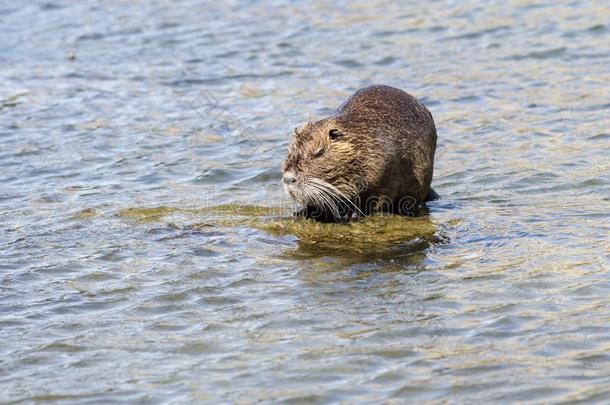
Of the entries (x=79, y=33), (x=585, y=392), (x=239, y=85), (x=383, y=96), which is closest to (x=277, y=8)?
(x=79, y=33)

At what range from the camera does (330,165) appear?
26.7ft

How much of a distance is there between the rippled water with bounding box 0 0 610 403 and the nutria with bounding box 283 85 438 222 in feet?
0.74

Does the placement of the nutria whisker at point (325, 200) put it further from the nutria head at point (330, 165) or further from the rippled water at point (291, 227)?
the rippled water at point (291, 227)

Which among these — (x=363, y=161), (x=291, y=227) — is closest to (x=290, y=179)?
(x=291, y=227)

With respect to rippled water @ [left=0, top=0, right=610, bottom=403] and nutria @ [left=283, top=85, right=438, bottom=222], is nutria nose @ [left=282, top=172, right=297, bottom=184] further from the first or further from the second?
rippled water @ [left=0, top=0, right=610, bottom=403]

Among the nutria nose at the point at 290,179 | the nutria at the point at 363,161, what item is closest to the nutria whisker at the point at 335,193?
the nutria at the point at 363,161

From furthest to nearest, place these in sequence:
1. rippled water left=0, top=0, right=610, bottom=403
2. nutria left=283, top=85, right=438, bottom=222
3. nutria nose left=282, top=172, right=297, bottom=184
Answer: nutria left=283, top=85, right=438, bottom=222
nutria nose left=282, top=172, right=297, bottom=184
rippled water left=0, top=0, right=610, bottom=403

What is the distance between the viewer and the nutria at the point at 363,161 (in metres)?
8.08

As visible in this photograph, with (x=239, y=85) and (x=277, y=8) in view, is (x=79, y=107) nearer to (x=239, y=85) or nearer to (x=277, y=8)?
(x=239, y=85)

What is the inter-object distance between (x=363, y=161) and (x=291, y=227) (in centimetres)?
72

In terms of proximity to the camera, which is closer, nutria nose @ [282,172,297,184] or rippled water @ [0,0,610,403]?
→ rippled water @ [0,0,610,403]

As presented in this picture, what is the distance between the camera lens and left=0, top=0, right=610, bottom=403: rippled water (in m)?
5.66

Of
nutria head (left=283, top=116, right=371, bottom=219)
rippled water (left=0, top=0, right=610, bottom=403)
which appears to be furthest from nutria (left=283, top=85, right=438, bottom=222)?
rippled water (left=0, top=0, right=610, bottom=403)

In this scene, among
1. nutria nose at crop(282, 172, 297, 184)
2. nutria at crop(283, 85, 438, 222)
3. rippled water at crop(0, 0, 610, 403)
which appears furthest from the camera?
nutria at crop(283, 85, 438, 222)
